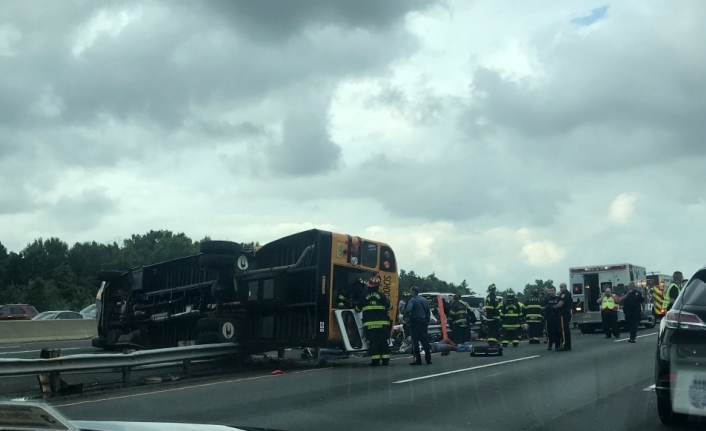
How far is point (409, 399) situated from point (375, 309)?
4566 millimetres

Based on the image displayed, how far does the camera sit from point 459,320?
21.0 m

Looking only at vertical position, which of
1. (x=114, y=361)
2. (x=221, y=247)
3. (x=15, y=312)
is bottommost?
(x=114, y=361)

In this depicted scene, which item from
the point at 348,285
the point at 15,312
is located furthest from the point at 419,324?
the point at 15,312

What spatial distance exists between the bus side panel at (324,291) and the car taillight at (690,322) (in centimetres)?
804

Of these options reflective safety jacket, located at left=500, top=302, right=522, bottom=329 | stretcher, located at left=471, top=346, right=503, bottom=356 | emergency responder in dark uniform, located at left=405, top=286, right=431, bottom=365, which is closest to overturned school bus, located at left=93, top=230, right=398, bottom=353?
emergency responder in dark uniform, located at left=405, top=286, right=431, bottom=365

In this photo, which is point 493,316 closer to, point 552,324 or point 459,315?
point 459,315

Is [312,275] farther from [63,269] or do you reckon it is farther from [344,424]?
[63,269]

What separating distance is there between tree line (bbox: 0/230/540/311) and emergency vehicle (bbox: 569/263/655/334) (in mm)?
25457

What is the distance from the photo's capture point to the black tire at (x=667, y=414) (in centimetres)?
709

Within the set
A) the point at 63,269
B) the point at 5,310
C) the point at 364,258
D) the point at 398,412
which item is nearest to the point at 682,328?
the point at 398,412

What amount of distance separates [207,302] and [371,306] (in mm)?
4045

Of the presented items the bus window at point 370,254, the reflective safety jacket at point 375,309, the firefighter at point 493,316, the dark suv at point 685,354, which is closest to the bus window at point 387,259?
the bus window at point 370,254

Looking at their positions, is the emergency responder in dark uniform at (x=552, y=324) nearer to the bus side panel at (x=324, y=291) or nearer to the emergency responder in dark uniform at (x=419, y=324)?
the emergency responder in dark uniform at (x=419, y=324)

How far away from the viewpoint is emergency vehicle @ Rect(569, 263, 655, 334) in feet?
98.5
